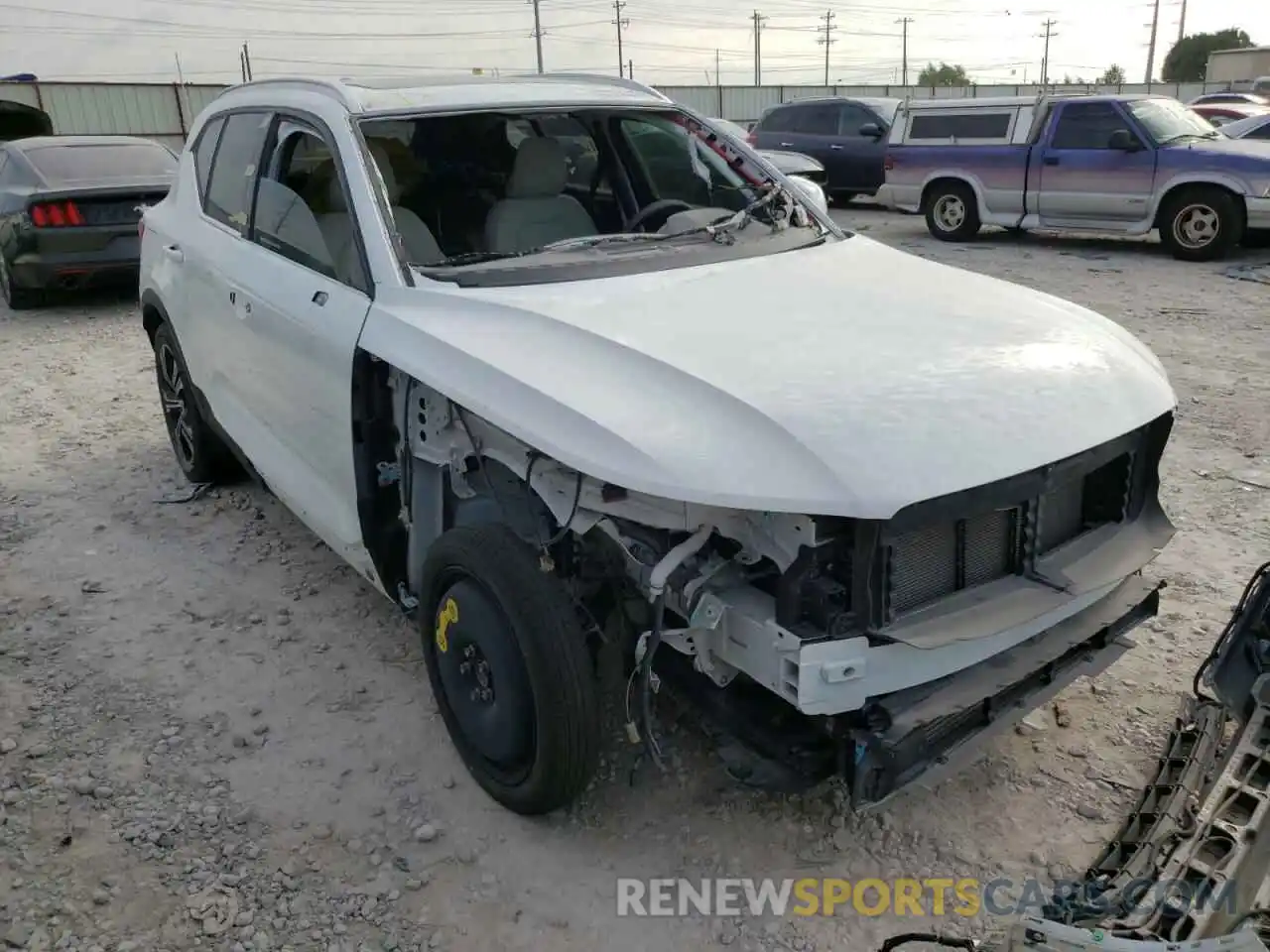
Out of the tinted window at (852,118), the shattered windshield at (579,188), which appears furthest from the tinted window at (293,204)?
the tinted window at (852,118)

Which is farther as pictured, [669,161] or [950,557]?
[669,161]

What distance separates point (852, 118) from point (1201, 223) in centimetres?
660

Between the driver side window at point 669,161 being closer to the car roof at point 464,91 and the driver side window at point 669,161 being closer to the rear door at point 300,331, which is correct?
the car roof at point 464,91

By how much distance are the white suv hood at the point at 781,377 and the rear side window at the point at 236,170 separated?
141cm

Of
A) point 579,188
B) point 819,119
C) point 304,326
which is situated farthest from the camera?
point 819,119

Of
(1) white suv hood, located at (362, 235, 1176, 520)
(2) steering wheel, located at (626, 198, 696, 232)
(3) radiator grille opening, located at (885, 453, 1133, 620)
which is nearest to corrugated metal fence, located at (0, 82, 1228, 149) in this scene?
(2) steering wheel, located at (626, 198, 696, 232)

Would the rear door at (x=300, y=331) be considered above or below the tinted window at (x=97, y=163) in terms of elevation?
below

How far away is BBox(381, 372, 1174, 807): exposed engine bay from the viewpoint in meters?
2.37

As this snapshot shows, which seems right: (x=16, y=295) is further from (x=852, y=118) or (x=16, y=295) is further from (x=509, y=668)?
(x=852, y=118)

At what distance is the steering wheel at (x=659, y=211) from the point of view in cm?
410

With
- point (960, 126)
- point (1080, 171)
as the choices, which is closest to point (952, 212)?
point (960, 126)

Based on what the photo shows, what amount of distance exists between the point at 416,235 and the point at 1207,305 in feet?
26.4

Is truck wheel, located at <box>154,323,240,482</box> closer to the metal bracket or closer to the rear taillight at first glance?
the metal bracket

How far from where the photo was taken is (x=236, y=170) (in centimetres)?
441
